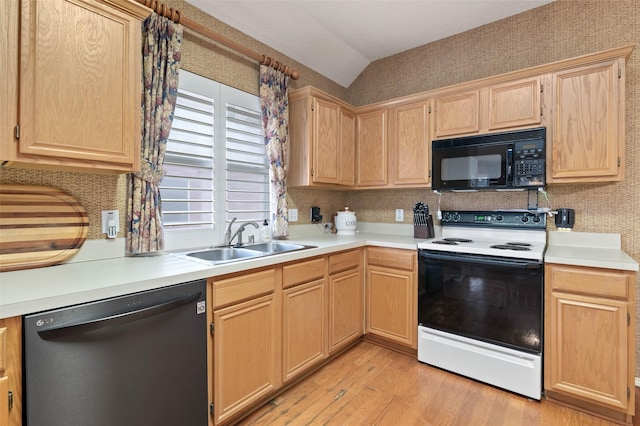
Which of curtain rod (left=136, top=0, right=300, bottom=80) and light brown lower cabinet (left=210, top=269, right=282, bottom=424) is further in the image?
curtain rod (left=136, top=0, right=300, bottom=80)

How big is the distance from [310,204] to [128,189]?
1.68 meters

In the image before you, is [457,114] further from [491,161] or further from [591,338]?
[591,338]

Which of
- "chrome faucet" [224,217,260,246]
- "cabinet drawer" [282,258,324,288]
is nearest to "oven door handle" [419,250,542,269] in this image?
"cabinet drawer" [282,258,324,288]

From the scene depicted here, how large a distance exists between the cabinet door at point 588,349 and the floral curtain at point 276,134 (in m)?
1.98

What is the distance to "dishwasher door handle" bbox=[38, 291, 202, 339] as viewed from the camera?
1.06 m

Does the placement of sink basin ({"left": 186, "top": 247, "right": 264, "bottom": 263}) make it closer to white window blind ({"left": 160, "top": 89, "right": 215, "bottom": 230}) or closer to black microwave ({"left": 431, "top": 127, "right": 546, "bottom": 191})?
white window blind ({"left": 160, "top": 89, "right": 215, "bottom": 230})

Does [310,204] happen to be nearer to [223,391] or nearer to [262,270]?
[262,270]

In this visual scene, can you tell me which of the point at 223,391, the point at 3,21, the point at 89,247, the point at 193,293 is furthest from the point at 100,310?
the point at 3,21

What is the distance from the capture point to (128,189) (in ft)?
5.75

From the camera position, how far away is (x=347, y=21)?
8.83 feet

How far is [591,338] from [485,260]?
69 centimetres

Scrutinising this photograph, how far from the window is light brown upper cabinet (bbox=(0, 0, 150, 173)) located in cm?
52

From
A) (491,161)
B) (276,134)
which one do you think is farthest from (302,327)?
(491,161)

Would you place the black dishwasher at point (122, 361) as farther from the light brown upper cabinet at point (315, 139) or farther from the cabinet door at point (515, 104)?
the cabinet door at point (515, 104)
